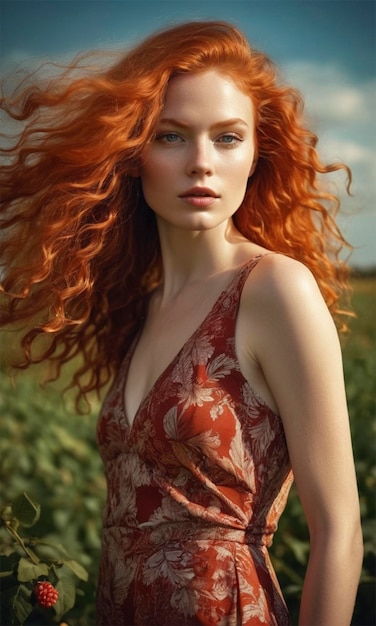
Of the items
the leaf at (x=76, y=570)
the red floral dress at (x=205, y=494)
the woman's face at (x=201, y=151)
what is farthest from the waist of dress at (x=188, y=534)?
the woman's face at (x=201, y=151)

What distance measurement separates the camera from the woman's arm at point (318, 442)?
1947 millimetres

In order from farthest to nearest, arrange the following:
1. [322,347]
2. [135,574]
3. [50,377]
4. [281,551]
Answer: [281,551], [50,377], [135,574], [322,347]

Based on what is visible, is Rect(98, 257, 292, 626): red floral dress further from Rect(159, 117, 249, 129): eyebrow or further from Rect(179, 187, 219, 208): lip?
Rect(159, 117, 249, 129): eyebrow

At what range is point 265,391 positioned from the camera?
207 cm

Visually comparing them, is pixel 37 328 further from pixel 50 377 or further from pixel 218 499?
pixel 218 499

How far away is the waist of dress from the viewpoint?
2.06 meters

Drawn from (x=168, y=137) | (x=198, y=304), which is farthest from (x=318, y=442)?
(x=168, y=137)

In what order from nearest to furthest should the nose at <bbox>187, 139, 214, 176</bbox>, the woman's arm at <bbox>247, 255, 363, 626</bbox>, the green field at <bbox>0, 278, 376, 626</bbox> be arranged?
the woman's arm at <bbox>247, 255, 363, 626</bbox> → the nose at <bbox>187, 139, 214, 176</bbox> → the green field at <bbox>0, 278, 376, 626</bbox>

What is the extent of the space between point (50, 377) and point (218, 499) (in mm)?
1149

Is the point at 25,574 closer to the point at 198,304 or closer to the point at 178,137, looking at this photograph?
the point at 198,304

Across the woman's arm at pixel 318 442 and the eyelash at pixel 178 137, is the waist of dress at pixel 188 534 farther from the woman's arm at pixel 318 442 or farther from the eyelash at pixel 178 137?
A: the eyelash at pixel 178 137

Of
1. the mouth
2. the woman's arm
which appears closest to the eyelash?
the mouth

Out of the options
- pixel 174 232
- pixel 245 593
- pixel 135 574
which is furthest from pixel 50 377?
pixel 245 593

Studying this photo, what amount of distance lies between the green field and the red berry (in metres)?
0.29
